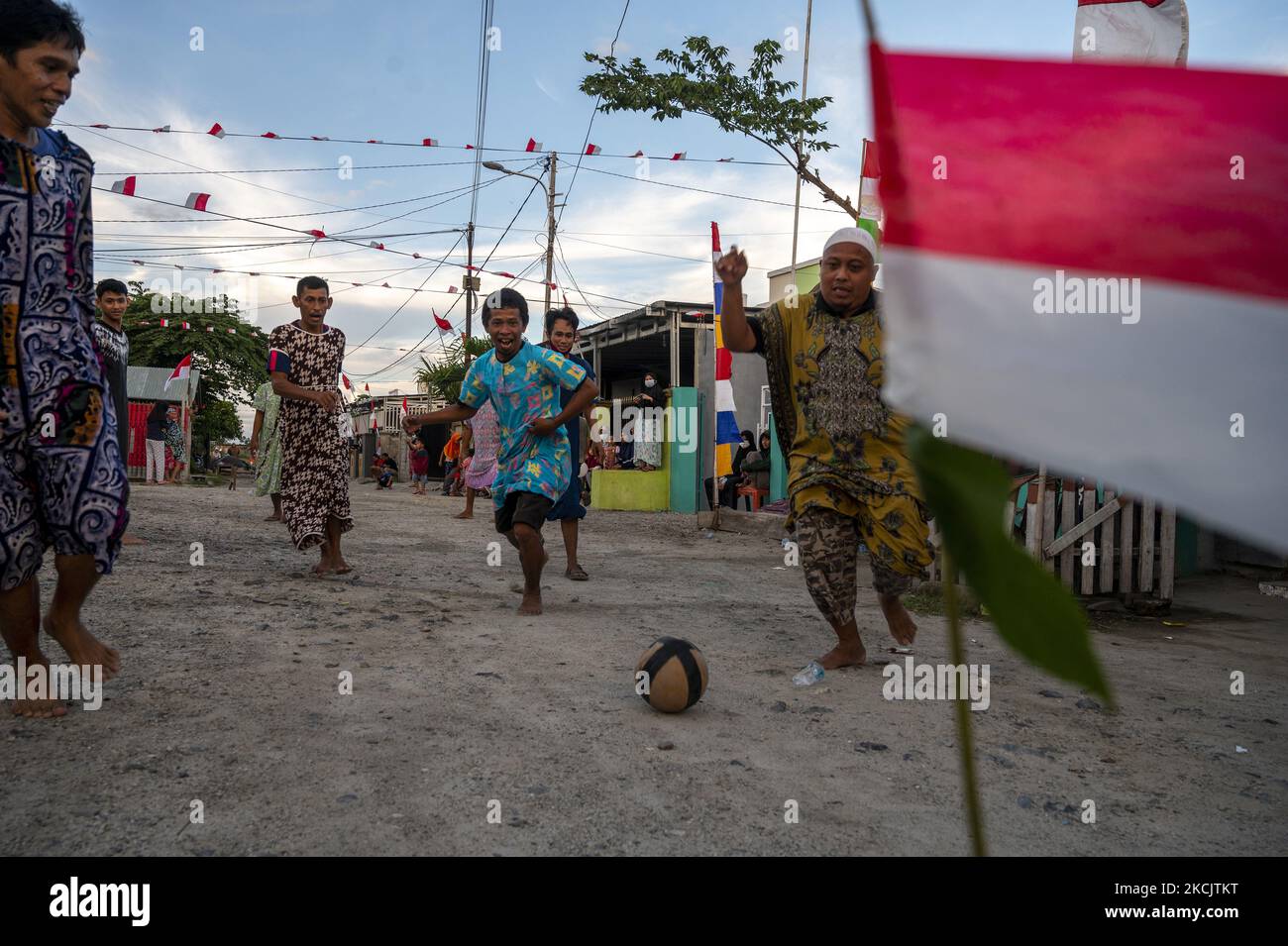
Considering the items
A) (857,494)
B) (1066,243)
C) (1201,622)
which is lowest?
(1201,622)

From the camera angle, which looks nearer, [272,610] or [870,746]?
[870,746]

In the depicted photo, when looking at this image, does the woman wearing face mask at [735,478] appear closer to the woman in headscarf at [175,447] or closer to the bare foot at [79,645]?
the woman in headscarf at [175,447]

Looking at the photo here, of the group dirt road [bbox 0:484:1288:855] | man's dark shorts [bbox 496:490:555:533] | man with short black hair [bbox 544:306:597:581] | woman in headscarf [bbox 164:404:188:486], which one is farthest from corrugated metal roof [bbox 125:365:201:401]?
man's dark shorts [bbox 496:490:555:533]

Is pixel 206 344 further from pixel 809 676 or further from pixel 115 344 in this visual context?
pixel 809 676

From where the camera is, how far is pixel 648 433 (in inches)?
568

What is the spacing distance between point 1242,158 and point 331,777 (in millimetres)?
2319

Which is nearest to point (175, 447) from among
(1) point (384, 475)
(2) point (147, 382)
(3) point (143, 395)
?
(1) point (384, 475)

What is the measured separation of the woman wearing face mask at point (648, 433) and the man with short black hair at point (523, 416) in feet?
29.1

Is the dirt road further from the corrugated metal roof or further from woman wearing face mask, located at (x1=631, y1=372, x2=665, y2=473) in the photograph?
the corrugated metal roof

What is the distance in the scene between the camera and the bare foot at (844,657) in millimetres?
3883

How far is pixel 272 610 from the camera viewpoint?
451cm
